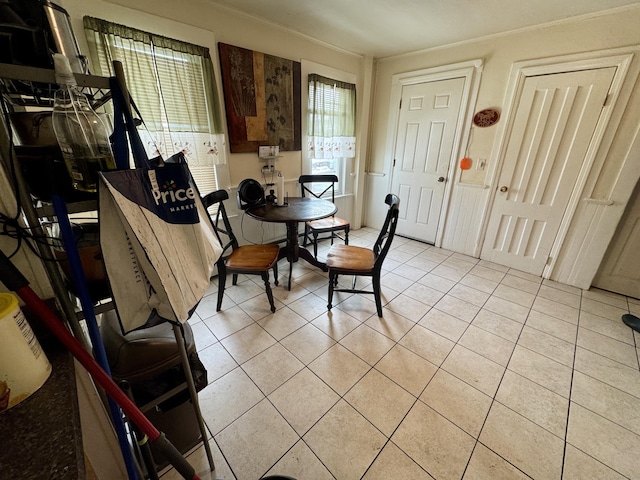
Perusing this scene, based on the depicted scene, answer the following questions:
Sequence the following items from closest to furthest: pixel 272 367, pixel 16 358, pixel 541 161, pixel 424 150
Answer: pixel 16 358
pixel 272 367
pixel 541 161
pixel 424 150

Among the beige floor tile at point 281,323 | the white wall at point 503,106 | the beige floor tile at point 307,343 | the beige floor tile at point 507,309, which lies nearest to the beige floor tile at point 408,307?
the beige floor tile at point 507,309

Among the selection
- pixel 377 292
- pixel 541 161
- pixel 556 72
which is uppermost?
pixel 556 72

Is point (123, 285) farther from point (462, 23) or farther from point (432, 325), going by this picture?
point (462, 23)

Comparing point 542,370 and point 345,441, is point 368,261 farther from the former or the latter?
point 542,370

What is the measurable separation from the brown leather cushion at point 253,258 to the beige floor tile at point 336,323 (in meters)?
0.65

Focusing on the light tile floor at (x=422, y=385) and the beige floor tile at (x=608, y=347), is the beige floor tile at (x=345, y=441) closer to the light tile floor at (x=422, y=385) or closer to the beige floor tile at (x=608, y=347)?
the light tile floor at (x=422, y=385)

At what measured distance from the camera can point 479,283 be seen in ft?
9.18

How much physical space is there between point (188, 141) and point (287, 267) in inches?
65.9

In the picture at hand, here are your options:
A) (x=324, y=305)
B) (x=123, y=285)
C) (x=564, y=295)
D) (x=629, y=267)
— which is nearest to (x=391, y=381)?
(x=324, y=305)

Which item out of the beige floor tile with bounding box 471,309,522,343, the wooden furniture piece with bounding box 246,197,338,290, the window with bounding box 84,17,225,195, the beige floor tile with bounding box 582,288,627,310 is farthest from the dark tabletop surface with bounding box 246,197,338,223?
the beige floor tile with bounding box 582,288,627,310

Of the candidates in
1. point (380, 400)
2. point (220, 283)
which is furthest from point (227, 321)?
point (380, 400)

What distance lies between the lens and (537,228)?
2.87 metres

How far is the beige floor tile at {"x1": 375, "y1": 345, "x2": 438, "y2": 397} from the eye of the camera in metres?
1.63

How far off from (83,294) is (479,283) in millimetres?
3218
